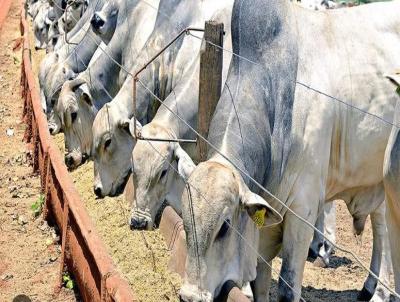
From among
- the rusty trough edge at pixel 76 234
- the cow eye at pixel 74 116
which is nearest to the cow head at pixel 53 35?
the rusty trough edge at pixel 76 234

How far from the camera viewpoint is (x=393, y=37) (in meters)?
5.43

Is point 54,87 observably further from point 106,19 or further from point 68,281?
point 68,281

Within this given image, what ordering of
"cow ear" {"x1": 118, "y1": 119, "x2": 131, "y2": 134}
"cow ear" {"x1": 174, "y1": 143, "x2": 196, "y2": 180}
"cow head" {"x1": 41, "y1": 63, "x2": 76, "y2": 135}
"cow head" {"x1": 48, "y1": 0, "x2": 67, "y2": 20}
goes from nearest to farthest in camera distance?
"cow ear" {"x1": 174, "y1": 143, "x2": 196, "y2": 180} → "cow ear" {"x1": 118, "y1": 119, "x2": 131, "y2": 134} → "cow head" {"x1": 41, "y1": 63, "x2": 76, "y2": 135} → "cow head" {"x1": 48, "y1": 0, "x2": 67, "y2": 20}

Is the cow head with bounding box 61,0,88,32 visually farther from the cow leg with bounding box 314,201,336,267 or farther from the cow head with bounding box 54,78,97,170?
the cow leg with bounding box 314,201,336,267

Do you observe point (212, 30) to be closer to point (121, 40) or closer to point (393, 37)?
point (393, 37)

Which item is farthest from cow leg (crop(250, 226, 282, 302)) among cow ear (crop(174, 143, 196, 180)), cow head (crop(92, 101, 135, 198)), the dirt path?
cow head (crop(92, 101, 135, 198))

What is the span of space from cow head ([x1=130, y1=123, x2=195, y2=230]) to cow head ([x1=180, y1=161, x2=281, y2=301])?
4.43 feet

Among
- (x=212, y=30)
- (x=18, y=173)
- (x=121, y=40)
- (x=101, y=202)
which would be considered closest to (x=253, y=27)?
(x=212, y=30)

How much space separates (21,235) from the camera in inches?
284

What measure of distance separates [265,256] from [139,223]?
0.93m

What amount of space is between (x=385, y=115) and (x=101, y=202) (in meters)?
2.70

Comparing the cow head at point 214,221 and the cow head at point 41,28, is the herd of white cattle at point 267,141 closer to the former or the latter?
the cow head at point 214,221

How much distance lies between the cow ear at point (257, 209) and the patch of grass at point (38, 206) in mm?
4036

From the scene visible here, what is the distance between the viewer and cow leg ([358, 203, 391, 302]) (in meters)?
5.98
